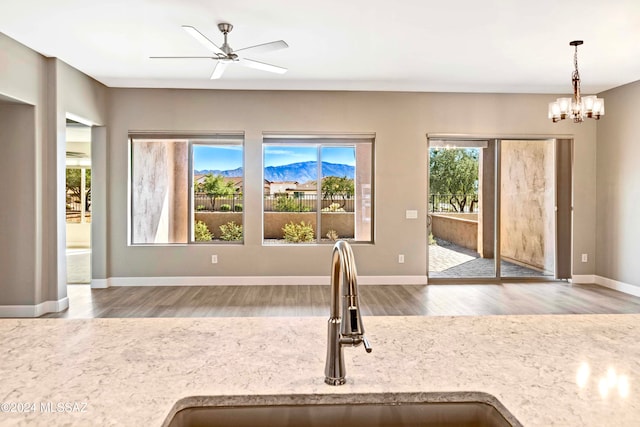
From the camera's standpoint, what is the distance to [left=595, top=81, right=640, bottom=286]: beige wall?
573 centimetres

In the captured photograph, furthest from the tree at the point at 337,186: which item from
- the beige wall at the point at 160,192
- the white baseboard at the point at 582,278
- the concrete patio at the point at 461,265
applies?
the white baseboard at the point at 582,278

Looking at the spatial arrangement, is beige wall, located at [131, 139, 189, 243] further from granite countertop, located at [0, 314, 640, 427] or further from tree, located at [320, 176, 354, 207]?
granite countertop, located at [0, 314, 640, 427]

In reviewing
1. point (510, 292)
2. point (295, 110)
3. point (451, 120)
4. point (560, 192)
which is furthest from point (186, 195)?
point (560, 192)

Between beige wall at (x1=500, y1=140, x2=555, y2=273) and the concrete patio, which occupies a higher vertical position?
beige wall at (x1=500, y1=140, x2=555, y2=273)

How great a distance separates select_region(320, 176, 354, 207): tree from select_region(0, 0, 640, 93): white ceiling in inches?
51.6

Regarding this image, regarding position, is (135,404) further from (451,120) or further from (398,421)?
(451,120)

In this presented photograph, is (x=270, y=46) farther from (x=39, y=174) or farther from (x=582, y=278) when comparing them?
(x=582, y=278)

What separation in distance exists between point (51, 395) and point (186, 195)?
5.70 metres

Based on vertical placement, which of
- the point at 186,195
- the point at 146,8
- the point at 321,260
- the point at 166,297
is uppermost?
the point at 146,8

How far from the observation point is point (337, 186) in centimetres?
650

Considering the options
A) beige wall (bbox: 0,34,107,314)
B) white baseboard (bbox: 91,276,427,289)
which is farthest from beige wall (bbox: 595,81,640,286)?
beige wall (bbox: 0,34,107,314)

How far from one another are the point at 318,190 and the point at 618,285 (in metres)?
4.36

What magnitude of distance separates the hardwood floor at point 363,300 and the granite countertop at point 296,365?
3.26m

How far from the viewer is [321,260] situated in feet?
20.6
